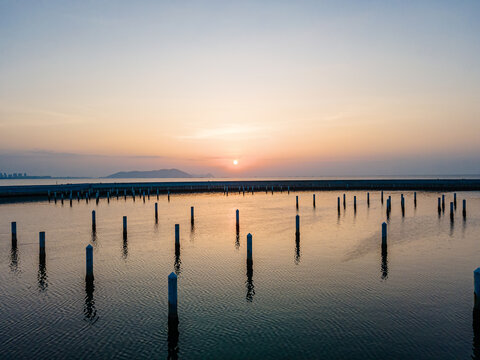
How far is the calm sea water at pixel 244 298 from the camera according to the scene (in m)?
12.1

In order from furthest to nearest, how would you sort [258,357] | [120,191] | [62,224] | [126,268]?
[120,191], [62,224], [126,268], [258,357]

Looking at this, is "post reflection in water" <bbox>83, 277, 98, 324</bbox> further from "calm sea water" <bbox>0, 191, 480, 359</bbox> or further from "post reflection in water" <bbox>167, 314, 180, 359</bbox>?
"post reflection in water" <bbox>167, 314, 180, 359</bbox>

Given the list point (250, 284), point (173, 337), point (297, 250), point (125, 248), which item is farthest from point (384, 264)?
point (125, 248)

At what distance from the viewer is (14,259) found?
23766mm

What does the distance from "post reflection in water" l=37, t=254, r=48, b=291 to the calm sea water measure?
0.08 m

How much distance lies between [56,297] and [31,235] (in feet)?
64.4

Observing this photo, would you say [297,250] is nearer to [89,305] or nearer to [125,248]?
[125,248]

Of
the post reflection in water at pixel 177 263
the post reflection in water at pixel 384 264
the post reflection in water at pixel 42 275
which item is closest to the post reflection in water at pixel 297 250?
the post reflection in water at pixel 384 264

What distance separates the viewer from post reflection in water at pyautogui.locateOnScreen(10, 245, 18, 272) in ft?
70.6

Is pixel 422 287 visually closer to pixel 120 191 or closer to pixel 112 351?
pixel 112 351

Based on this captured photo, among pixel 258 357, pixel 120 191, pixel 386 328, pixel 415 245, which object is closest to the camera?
pixel 258 357

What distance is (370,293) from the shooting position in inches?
678

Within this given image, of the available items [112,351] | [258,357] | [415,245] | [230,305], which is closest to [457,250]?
[415,245]

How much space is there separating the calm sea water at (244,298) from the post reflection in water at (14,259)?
0.24 ft
